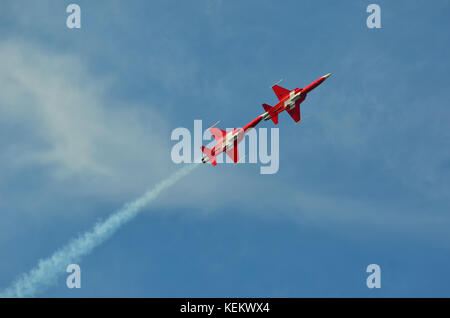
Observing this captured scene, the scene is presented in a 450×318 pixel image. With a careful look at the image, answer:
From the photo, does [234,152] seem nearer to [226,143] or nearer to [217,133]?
[226,143]

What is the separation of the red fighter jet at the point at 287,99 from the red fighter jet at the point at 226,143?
3.35 m

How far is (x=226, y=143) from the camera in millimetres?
145500

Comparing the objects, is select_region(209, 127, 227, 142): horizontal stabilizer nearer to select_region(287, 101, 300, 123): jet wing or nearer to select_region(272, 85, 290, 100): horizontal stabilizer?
select_region(272, 85, 290, 100): horizontal stabilizer

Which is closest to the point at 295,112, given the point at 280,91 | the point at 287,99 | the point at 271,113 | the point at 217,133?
the point at 287,99

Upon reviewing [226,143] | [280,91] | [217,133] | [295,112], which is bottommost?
[226,143]

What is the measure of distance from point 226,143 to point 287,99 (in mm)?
19164

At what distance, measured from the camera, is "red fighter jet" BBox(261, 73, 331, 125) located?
148m

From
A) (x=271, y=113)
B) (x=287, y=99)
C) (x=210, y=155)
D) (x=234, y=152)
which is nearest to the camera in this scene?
(x=210, y=155)

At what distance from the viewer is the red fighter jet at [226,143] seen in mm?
144500

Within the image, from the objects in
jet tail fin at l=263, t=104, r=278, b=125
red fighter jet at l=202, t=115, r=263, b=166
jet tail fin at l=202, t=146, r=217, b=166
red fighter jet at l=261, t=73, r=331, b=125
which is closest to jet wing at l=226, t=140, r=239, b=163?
red fighter jet at l=202, t=115, r=263, b=166

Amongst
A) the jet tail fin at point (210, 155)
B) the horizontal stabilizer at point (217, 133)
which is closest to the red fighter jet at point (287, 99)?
the horizontal stabilizer at point (217, 133)

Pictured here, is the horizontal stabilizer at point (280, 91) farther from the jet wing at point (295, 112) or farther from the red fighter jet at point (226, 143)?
the red fighter jet at point (226, 143)
